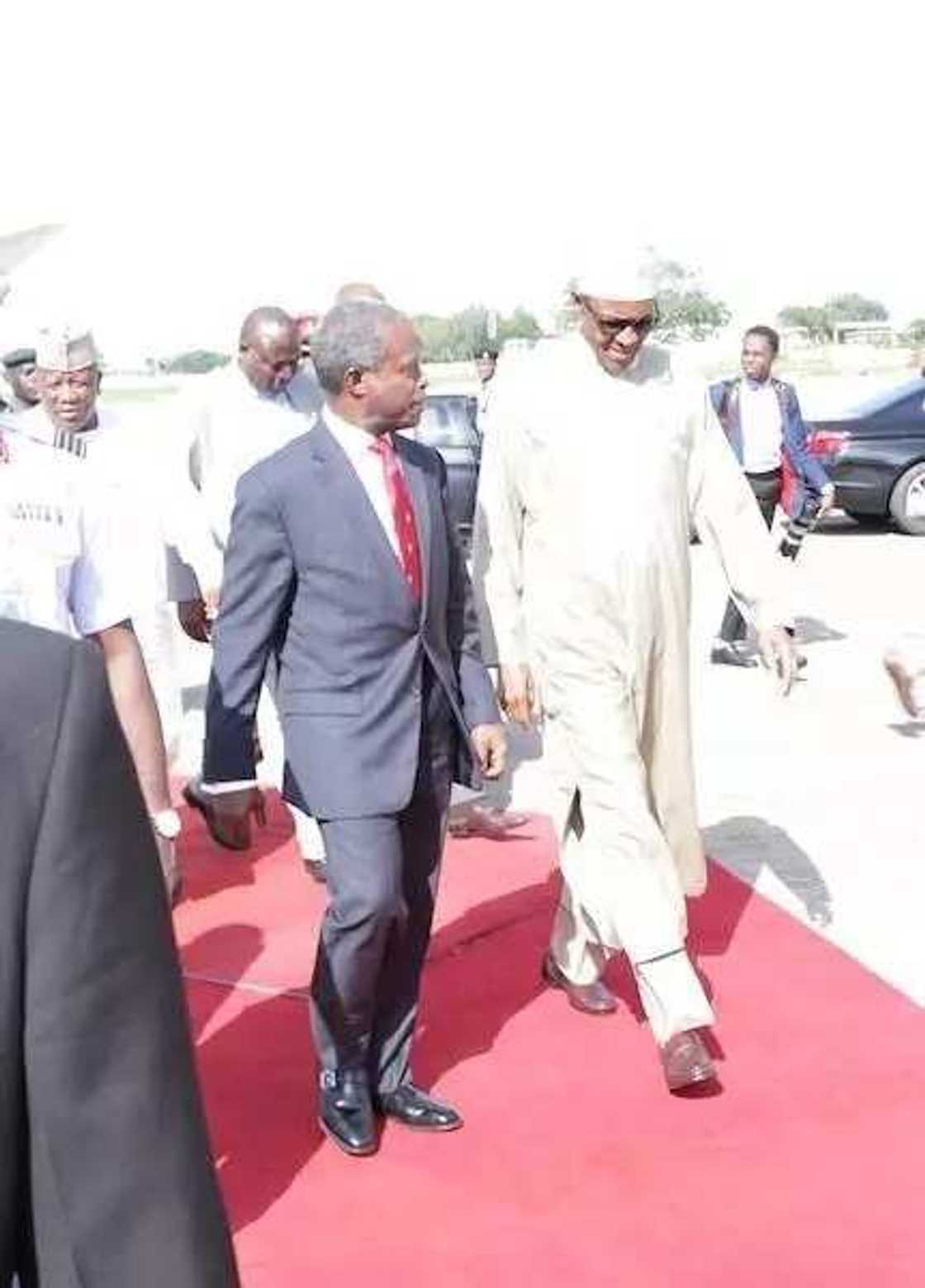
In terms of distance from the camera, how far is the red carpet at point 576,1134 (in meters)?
3.60

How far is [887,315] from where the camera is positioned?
104 meters

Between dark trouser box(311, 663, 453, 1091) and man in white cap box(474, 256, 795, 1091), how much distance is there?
524 mm

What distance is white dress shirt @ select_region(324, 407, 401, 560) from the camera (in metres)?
3.99

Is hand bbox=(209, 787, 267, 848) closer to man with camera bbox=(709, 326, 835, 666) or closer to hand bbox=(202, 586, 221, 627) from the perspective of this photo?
hand bbox=(202, 586, 221, 627)

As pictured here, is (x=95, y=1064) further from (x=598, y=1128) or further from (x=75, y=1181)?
(x=598, y=1128)

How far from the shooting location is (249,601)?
3.96 meters

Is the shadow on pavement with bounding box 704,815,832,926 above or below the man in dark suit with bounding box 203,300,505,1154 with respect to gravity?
below

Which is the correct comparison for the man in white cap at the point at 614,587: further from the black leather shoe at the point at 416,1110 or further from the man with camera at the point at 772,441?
the man with camera at the point at 772,441

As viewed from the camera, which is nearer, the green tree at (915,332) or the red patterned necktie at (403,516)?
the red patterned necktie at (403,516)

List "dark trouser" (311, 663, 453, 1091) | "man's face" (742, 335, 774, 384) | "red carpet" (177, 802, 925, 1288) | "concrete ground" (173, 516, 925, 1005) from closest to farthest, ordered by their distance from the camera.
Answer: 1. "red carpet" (177, 802, 925, 1288)
2. "dark trouser" (311, 663, 453, 1091)
3. "concrete ground" (173, 516, 925, 1005)
4. "man's face" (742, 335, 774, 384)

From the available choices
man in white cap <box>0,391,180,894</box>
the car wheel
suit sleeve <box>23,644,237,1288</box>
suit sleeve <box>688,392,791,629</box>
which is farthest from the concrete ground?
the car wheel

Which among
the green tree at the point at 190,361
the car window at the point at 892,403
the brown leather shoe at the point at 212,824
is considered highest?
the brown leather shoe at the point at 212,824

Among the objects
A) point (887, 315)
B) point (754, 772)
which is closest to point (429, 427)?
point (754, 772)

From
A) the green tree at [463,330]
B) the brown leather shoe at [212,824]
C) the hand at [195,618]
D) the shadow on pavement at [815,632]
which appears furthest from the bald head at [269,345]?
the green tree at [463,330]
